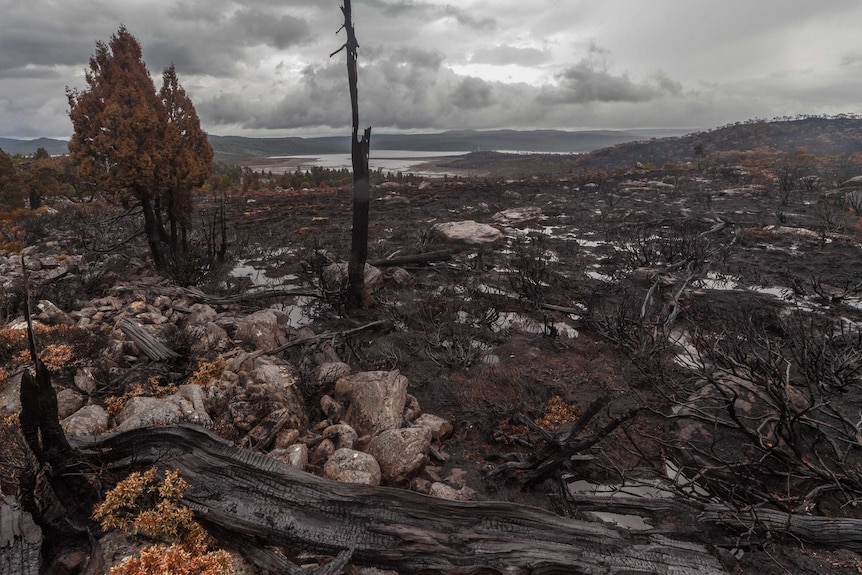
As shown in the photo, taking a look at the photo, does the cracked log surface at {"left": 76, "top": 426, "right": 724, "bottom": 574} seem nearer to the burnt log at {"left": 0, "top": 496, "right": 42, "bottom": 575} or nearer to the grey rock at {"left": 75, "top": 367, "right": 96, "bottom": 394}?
the burnt log at {"left": 0, "top": 496, "right": 42, "bottom": 575}

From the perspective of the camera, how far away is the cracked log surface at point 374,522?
3.39m

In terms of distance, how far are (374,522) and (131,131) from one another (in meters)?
11.8

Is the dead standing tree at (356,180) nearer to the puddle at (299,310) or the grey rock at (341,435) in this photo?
the puddle at (299,310)

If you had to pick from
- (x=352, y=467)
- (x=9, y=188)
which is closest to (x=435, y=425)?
(x=352, y=467)

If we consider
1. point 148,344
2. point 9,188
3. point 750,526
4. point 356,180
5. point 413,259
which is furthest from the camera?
point 9,188

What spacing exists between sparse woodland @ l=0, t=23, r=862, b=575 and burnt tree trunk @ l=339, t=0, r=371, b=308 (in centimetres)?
40

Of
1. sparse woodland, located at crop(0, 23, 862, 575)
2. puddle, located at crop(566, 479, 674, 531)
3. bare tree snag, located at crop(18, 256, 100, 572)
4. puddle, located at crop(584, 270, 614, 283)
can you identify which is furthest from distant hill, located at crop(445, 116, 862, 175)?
bare tree snag, located at crop(18, 256, 100, 572)

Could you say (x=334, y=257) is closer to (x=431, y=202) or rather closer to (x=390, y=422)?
(x=390, y=422)

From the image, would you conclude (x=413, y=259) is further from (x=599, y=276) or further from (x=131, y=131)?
(x=131, y=131)

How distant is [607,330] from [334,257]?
10289 mm

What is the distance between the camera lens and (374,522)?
357 cm

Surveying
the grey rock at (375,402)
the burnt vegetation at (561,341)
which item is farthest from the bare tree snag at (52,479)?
the grey rock at (375,402)

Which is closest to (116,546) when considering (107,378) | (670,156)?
(107,378)

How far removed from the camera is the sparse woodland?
3.39 metres
